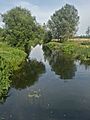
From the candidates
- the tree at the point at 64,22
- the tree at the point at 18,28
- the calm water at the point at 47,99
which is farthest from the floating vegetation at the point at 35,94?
the tree at the point at 64,22

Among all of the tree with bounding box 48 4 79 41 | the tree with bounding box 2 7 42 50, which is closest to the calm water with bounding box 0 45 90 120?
the tree with bounding box 2 7 42 50

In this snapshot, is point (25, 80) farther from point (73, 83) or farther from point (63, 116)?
point (63, 116)

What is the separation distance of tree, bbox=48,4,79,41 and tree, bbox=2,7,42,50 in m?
54.6

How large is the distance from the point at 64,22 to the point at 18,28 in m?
58.6

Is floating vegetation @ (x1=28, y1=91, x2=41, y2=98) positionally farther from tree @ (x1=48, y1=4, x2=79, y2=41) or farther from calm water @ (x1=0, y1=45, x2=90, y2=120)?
tree @ (x1=48, y1=4, x2=79, y2=41)

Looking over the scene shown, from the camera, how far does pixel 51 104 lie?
69.1 feet

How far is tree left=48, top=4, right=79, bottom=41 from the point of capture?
112688mm

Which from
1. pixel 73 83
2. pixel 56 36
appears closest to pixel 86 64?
pixel 73 83

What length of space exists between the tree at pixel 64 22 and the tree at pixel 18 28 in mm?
54594

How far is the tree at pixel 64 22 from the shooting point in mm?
112688

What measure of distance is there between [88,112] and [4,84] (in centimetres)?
839

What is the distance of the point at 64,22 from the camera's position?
4407 inches

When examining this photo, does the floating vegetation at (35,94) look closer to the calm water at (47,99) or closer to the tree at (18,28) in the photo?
the calm water at (47,99)

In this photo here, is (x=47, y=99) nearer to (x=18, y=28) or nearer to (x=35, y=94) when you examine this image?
(x=35, y=94)
